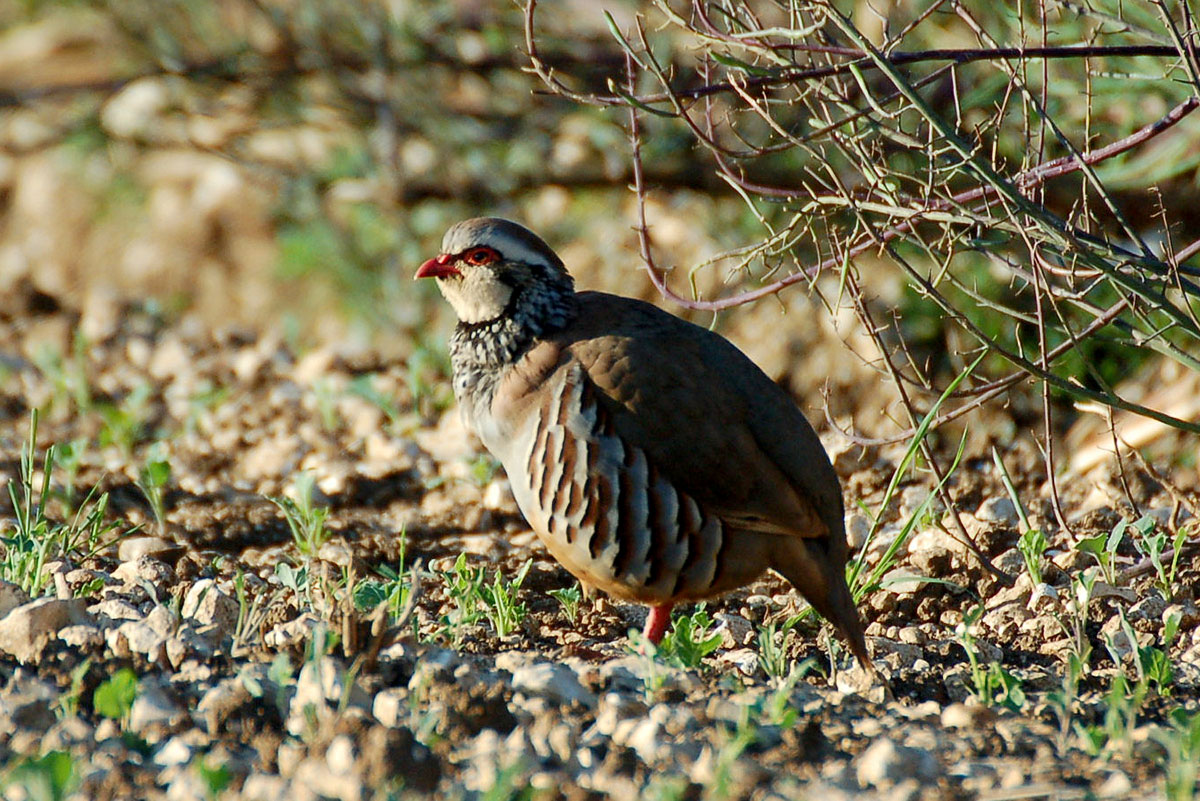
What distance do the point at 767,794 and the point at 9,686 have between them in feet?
5.05

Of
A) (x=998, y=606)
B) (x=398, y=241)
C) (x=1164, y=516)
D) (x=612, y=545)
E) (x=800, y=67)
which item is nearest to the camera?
(x=800, y=67)

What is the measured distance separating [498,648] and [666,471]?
62cm

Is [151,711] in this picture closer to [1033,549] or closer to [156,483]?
[156,483]

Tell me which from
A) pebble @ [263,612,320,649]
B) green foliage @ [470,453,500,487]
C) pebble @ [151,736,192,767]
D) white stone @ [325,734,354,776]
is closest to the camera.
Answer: white stone @ [325,734,354,776]

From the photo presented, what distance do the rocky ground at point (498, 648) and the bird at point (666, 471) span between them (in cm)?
14

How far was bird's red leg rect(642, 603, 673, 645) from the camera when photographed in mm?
3961

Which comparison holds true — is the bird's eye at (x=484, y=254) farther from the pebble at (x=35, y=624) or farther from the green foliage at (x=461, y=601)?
the pebble at (x=35, y=624)

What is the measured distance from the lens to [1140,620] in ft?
12.4

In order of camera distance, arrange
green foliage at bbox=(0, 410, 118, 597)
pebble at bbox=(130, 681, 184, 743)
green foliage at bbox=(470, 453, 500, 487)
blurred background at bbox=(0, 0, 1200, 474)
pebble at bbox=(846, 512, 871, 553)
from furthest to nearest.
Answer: blurred background at bbox=(0, 0, 1200, 474), green foliage at bbox=(470, 453, 500, 487), pebble at bbox=(846, 512, 871, 553), green foliage at bbox=(0, 410, 118, 597), pebble at bbox=(130, 681, 184, 743)

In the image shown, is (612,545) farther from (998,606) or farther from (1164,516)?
(1164,516)

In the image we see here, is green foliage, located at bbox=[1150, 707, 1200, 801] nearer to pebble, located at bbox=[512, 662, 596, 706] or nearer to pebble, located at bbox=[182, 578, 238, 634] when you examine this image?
pebble, located at bbox=[512, 662, 596, 706]

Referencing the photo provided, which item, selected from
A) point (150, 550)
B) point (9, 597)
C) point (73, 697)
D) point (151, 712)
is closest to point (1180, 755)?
point (151, 712)

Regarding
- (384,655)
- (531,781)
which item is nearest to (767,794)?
(531,781)

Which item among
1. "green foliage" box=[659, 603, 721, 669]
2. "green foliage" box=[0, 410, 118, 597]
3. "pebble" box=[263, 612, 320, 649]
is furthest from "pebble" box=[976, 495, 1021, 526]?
"green foliage" box=[0, 410, 118, 597]
